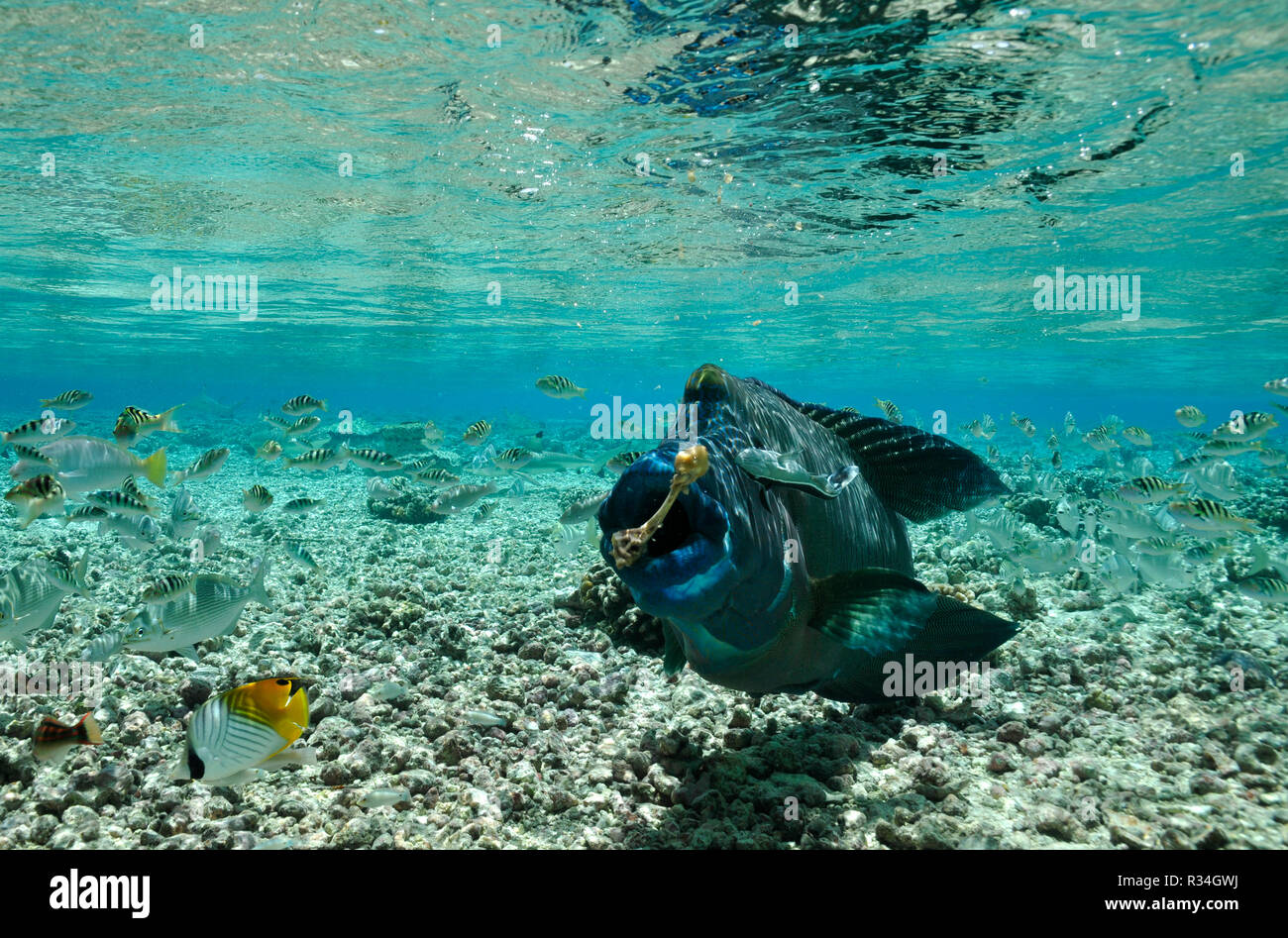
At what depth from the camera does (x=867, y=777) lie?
342 centimetres

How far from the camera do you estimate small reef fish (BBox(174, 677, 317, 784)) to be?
8.61ft

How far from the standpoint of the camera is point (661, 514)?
1.67 metres

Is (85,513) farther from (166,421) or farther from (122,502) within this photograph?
(122,502)

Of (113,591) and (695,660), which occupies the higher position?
(695,660)

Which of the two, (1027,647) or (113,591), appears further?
(113,591)

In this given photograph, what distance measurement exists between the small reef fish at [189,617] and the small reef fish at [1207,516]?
9.43 metres

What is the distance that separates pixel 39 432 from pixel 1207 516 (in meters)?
13.7

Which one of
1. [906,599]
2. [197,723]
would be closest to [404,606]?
[197,723]

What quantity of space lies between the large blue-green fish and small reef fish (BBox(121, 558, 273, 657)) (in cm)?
353

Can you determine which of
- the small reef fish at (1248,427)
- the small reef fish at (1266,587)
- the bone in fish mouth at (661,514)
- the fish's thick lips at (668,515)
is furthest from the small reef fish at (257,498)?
the small reef fish at (1248,427)

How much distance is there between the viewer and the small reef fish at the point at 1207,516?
7121 mm

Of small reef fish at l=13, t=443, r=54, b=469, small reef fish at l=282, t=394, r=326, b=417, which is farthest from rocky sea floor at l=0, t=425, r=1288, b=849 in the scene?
small reef fish at l=282, t=394, r=326, b=417

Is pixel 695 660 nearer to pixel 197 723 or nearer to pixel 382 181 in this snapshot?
pixel 197 723
